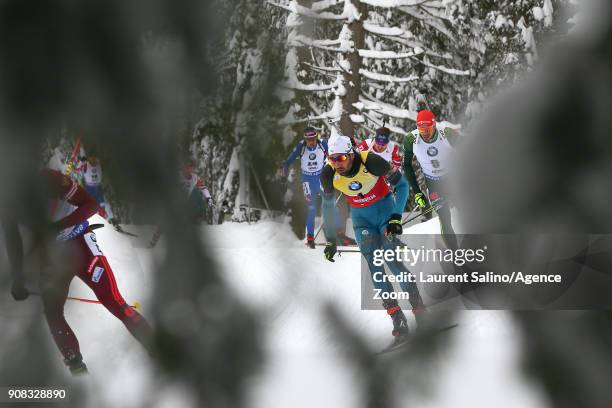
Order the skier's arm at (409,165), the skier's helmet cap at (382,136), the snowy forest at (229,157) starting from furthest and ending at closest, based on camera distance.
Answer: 1. the skier's helmet cap at (382,136)
2. the skier's arm at (409,165)
3. the snowy forest at (229,157)

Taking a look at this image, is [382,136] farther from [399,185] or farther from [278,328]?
[278,328]

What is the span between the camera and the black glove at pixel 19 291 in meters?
0.39

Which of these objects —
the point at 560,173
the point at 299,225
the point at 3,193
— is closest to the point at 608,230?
the point at 560,173

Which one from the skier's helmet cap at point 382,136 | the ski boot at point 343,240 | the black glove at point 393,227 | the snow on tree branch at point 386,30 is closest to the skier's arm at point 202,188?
the snow on tree branch at point 386,30

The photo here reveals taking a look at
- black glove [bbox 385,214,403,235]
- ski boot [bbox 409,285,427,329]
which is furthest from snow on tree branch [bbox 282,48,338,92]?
black glove [bbox 385,214,403,235]

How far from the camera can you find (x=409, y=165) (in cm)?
688

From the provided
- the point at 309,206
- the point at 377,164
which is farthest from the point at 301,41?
the point at 377,164

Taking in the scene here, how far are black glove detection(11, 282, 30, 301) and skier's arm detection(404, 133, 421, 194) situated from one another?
21.4 feet

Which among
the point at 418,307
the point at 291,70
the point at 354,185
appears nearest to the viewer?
the point at 291,70

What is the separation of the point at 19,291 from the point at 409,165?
660 centimetres

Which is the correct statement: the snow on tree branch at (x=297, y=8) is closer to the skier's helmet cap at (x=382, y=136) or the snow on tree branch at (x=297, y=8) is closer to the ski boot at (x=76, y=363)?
the ski boot at (x=76, y=363)

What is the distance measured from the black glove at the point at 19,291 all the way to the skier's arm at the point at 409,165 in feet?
21.4

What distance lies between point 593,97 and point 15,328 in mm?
335

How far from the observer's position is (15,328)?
1.28ft
